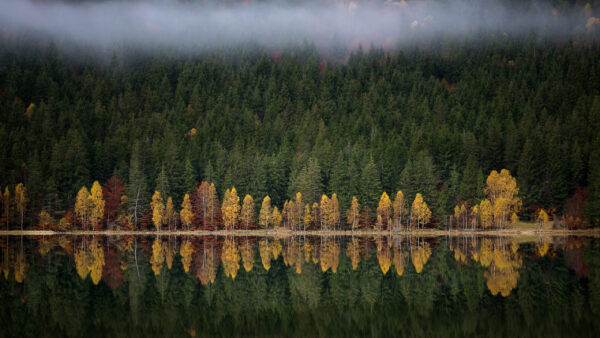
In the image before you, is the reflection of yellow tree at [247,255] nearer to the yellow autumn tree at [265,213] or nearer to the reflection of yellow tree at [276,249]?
the reflection of yellow tree at [276,249]

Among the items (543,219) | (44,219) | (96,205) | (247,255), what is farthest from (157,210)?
(543,219)

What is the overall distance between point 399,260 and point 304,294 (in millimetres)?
24542

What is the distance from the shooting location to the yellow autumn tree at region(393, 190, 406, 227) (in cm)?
12488

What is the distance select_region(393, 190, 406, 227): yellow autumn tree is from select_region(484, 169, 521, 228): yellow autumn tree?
59.3ft

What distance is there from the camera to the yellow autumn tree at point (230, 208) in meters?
129

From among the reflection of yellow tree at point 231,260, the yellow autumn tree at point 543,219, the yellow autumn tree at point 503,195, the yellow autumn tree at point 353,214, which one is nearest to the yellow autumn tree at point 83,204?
the reflection of yellow tree at point 231,260

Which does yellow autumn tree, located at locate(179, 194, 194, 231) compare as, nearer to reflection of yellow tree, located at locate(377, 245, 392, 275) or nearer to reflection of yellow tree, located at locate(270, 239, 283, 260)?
reflection of yellow tree, located at locate(270, 239, 283, 260)

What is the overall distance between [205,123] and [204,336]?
148m

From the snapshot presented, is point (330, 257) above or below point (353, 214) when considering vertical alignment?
below

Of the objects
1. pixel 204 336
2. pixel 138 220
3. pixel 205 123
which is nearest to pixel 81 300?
pixel 204 336

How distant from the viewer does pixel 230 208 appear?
12850 cm

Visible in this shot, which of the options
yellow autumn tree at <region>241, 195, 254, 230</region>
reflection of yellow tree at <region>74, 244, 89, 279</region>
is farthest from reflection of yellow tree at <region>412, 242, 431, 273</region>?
yellow autumn tree at <region>241, 195, 254, 230</region>

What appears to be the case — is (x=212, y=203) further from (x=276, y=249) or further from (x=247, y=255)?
(x=247, y=255)

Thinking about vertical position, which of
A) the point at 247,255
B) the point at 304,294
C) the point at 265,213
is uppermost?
the point at 265,213
